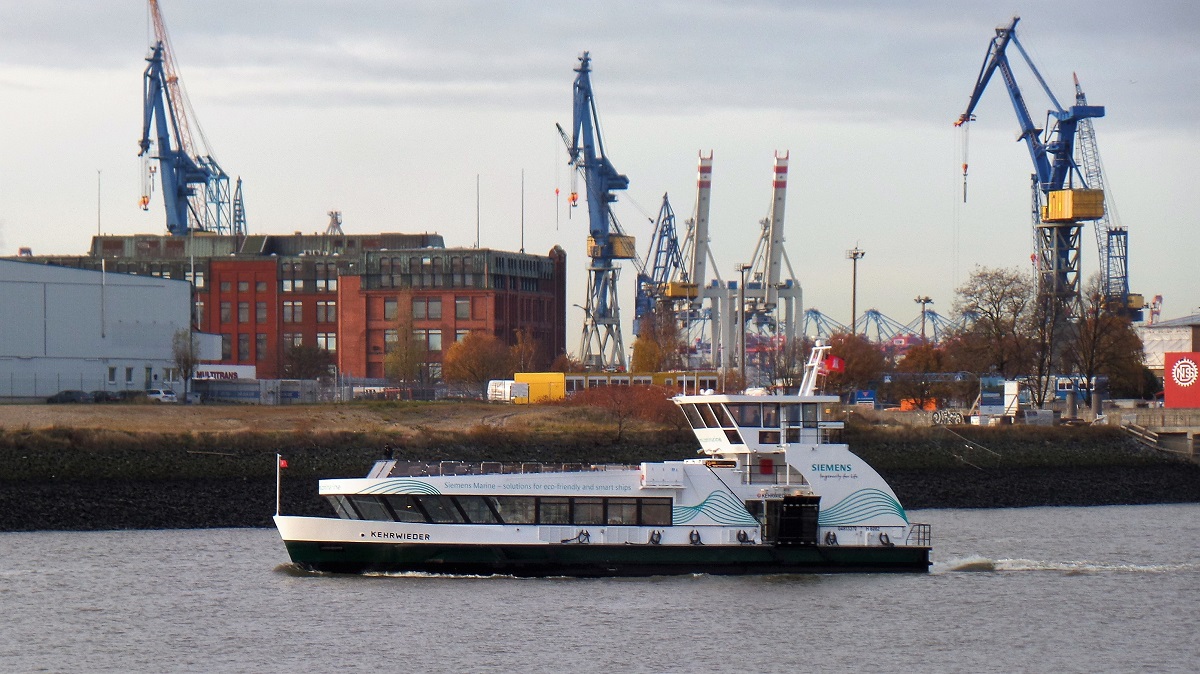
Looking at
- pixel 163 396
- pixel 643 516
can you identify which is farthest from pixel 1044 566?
pixel 163 396

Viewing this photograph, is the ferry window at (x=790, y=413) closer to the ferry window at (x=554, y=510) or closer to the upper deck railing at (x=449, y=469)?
the upper deck railing at (x=449, y=469)

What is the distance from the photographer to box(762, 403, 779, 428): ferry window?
39.0m

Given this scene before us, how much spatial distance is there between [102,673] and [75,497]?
2574 centimetres

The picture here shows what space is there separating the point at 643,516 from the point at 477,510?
13.1 ft

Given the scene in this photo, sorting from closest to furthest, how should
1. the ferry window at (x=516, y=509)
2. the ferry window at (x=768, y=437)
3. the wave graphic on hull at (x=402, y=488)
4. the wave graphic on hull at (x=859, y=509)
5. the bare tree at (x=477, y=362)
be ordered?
the wave graphic on hull at (x=402, y=488), the ferry window at (x=516, y=509), the wave graphic on hull at (x=859, y=509), the ferry window at (x=768, y=437), the bare tree at (x=477, y=362)

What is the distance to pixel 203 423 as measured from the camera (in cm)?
6638

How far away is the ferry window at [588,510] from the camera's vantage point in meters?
37.5

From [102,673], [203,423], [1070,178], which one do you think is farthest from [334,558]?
[1070,178]

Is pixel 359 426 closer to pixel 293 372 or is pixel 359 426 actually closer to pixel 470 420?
pixel 470 420

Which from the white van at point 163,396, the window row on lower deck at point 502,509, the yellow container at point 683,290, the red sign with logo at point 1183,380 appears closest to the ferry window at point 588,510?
the window row on lower deck at point 502,509

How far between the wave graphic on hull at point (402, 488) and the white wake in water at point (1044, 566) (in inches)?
533

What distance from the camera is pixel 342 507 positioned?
3731 cm

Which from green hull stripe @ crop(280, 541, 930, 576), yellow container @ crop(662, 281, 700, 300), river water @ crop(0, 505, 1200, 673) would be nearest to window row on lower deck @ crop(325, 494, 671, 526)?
green hull stripe @ crop(280, 541, 930, 576)

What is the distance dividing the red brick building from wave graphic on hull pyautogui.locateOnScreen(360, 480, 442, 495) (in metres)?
86.4
